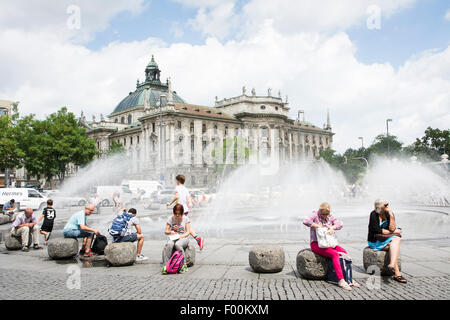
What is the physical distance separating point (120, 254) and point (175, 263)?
154cm

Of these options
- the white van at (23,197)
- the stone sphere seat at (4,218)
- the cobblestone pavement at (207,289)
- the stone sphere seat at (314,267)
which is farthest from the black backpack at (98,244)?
the white van at (23,197)

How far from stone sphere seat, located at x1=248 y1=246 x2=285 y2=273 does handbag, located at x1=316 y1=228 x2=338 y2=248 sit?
106cm

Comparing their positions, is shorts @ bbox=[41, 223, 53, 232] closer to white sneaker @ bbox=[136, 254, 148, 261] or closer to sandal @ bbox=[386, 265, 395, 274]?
white sneaker @ bbox=[136, 254, 148, 261]

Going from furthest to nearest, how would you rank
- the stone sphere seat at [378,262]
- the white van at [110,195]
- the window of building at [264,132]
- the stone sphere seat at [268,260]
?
the window of building at [264,132] < the white van at [110,195] < the stone sphere seat at [268,260] < the stone sphere seat at [378,262]

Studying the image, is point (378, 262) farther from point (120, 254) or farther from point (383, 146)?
point (383, 146)

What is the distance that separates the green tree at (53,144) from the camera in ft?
199

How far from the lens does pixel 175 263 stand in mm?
8016

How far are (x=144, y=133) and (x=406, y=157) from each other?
2256 inches

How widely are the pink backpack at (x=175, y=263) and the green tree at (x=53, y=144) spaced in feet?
185

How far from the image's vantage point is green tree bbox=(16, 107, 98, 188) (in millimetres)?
60625

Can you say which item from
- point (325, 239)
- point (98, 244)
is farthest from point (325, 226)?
point (98, 244)

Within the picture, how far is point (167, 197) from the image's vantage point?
35750 millimetres

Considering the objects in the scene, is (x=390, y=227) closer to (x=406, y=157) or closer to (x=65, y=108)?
(x=65, y=108)

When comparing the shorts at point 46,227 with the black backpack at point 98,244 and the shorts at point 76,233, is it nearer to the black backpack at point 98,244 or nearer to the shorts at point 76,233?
the shorts at point 76,233
